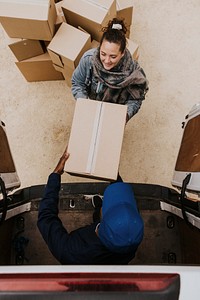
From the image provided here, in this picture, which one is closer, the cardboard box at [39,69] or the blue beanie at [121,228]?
the blue beanie at [121,228]

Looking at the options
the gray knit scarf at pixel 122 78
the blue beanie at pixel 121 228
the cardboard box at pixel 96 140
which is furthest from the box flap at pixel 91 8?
the blue beanie at pixel 121 228

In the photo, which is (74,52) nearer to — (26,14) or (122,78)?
(26,14)

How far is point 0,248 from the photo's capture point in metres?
1.60

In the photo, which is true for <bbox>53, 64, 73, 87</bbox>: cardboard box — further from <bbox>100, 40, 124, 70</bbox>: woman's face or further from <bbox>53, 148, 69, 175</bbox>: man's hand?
<bbox>53, 148, 69, 175</bbox>: man's hand

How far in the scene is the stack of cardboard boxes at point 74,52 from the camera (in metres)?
1.59

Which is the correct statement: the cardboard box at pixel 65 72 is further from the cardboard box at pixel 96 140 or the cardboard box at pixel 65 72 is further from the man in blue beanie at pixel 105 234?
the man in blue beanie at pixel 105 234

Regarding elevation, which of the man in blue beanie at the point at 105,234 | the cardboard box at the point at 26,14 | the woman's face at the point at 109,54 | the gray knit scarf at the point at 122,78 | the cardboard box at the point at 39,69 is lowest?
the man in blue beanie at the point at 105,234

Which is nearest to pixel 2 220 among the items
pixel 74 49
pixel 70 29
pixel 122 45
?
pixel 122 45

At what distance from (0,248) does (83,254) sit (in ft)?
1.65

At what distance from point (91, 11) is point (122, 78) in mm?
731

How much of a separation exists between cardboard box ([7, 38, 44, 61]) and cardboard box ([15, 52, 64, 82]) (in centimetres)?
3

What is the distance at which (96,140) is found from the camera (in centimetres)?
160

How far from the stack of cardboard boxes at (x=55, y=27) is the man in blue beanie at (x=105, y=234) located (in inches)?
42.0

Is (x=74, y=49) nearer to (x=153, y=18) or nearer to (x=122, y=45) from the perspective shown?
(x=122, y=45)
